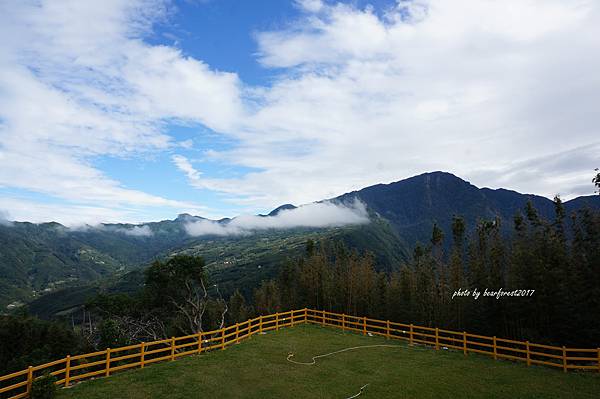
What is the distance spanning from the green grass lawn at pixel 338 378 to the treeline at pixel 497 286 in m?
10.7

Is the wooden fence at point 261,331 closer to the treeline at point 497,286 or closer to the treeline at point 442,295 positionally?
the treeline at point 497,286

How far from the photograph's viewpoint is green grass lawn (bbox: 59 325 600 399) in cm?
1141

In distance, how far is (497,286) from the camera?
27.2m

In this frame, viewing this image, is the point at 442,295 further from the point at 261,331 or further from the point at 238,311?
the point at 238,311

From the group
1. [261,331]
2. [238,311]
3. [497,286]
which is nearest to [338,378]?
[261,331]

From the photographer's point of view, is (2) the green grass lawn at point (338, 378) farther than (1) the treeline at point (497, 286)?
No

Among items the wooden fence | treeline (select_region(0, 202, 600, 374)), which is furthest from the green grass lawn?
treeline (select_region(0, 202, 600, 374))

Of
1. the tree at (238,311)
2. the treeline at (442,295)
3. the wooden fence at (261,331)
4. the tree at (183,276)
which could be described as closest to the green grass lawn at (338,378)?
the wooden fence at (261,331)

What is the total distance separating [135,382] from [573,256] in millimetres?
28644

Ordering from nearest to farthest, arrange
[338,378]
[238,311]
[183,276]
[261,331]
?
[338,378] → [261,331] → [183,276] → [238,311]

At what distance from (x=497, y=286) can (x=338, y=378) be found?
19756 mm

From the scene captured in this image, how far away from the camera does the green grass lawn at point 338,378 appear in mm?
11406

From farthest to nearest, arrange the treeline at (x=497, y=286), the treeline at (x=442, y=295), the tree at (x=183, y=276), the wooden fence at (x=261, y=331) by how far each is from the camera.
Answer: the tree at (x=183, y=276) < the treeline at (x=442, y=295) < the treeline at (x=497, y=286) < the wooden fence at (x=261, y=331)

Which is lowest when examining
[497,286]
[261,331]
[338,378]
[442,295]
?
[442,295]
